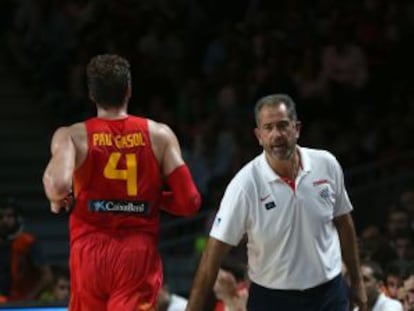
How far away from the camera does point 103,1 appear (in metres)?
14.2

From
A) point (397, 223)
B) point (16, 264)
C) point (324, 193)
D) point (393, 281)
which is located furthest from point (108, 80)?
point (397, 223)

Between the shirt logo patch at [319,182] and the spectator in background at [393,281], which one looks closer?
the shirt logo patch at [319,182]

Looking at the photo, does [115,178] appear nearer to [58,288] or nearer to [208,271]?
[208,271]

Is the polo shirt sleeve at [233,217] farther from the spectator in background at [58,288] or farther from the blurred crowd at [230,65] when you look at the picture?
the blurred crowd at [230,65]

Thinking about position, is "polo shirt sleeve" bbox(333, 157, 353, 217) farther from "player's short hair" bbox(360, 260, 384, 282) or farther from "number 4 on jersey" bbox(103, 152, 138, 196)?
"player's short hair" bbox(360, 260, 384, 282)

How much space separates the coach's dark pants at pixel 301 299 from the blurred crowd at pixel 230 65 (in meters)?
4.79

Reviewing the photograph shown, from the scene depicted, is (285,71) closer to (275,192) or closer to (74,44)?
(74,44)

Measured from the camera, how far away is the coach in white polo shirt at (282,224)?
610cm

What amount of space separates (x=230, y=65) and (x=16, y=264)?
4.02 m

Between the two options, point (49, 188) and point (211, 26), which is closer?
point (49, 188)

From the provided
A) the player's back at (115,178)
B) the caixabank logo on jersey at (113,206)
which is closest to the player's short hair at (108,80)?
the player's back at (115,178)

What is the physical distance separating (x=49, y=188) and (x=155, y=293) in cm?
79

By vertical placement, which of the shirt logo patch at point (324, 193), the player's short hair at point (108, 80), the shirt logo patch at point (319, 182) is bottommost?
the shirt logo patch at point (324, 193)

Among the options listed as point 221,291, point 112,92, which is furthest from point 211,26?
point 112,92
